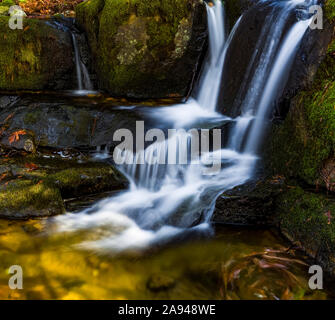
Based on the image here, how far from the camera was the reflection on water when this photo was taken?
8.91ft

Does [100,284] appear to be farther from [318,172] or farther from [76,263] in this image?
[318,172]

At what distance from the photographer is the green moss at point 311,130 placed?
3215 mm

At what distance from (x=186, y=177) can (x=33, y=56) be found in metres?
4.45

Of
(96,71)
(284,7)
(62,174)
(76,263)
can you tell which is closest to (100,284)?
(76,263)

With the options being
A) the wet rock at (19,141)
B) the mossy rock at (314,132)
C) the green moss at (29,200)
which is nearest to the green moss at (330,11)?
the mossy rock at (314,132)

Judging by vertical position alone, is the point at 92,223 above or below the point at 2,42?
below

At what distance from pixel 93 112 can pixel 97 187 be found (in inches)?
67.5

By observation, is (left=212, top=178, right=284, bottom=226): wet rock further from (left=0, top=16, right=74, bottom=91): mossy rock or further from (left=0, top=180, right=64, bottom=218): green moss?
(left=0, top=16, right=74, bottom=91): mossy rock

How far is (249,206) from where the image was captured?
3598 millimetres

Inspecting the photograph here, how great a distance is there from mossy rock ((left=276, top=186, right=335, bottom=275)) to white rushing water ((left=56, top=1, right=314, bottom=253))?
29.6 inches

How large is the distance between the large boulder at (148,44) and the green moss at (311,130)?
11.0 feet

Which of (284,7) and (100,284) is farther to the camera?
(284,7)

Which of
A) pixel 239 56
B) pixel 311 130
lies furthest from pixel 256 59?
pixel 311 130

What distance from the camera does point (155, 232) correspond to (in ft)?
11.9
